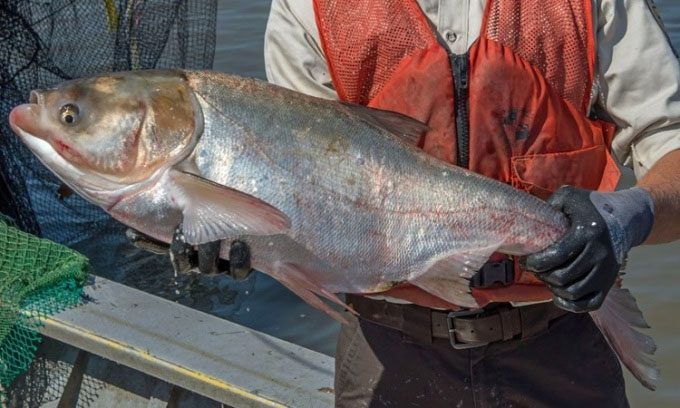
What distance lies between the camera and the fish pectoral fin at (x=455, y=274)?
2.45 m

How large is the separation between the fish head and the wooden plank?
1484mm

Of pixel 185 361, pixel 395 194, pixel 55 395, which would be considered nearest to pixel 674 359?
pixel 185 361

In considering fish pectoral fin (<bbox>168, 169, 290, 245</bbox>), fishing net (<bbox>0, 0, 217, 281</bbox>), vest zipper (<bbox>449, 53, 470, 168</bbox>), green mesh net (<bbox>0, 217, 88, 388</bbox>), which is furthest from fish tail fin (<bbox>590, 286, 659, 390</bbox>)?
fishing net (<bbox>0, 0, 217, 281</bbox>)

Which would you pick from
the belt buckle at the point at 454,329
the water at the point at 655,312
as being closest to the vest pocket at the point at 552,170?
the belt buckle at the point at 454,329

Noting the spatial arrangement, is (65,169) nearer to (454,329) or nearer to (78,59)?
(454,329)

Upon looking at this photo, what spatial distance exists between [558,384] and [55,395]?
2.46 metres

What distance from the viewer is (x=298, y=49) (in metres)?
2.86

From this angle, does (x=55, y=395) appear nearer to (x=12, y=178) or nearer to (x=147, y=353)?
(x=147, y=353)

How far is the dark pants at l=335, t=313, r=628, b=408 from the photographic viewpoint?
2773 mm

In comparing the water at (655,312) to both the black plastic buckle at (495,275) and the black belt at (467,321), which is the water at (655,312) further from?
the black plastic buckle at (495,275)

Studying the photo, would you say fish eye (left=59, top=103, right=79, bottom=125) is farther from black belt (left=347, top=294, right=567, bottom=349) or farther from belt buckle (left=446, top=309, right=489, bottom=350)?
belt buckle (left=446, top=309, right=489, bottom=350)

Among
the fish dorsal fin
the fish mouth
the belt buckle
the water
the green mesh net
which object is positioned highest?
the fish dorsal fin

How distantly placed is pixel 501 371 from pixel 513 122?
2.27 ft

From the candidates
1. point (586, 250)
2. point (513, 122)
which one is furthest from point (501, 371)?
point (513, 122)
